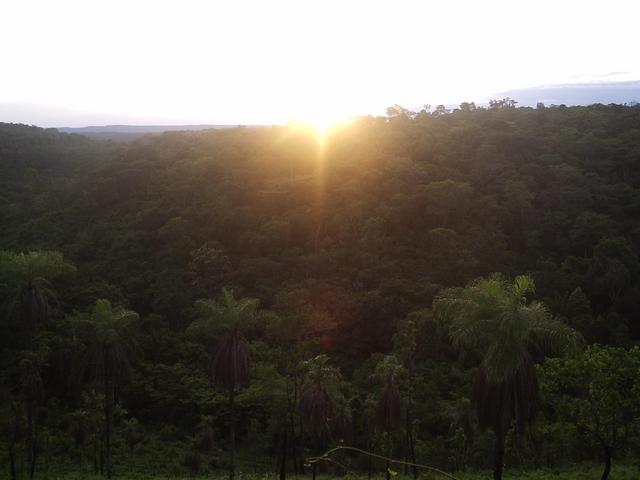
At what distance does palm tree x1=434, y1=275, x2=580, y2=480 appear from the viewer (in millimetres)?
13734

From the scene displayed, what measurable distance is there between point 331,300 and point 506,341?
2454cm

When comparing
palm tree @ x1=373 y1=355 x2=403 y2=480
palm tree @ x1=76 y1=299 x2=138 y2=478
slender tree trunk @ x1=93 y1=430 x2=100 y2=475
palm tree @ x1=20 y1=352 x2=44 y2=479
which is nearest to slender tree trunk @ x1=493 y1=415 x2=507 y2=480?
palm tree @ x1=373 y1=355 x2=403 y2=480

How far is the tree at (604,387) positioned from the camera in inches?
614

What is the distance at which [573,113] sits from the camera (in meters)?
68.9

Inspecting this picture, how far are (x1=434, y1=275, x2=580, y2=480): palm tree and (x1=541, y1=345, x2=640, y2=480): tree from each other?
7.49 ft

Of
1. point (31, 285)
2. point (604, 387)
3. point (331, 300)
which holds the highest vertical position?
point (31, 285)

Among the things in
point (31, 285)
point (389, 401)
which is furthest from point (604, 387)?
point (31, 285)

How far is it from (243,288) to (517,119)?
43.1 m

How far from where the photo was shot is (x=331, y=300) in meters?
38.0

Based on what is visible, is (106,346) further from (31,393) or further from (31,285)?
(31,285)

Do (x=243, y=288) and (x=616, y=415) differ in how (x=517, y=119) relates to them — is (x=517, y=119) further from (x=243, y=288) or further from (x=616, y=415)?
(x=616, y=415)

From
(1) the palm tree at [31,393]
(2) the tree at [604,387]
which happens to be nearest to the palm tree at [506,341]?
(2) the tree at [604,387]

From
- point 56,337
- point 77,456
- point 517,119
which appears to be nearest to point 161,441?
point 77,456

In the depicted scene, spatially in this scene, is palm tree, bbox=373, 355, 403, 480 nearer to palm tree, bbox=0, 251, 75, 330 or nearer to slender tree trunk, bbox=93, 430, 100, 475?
slender tree trunk, bbox=93, 430, 100, 475
